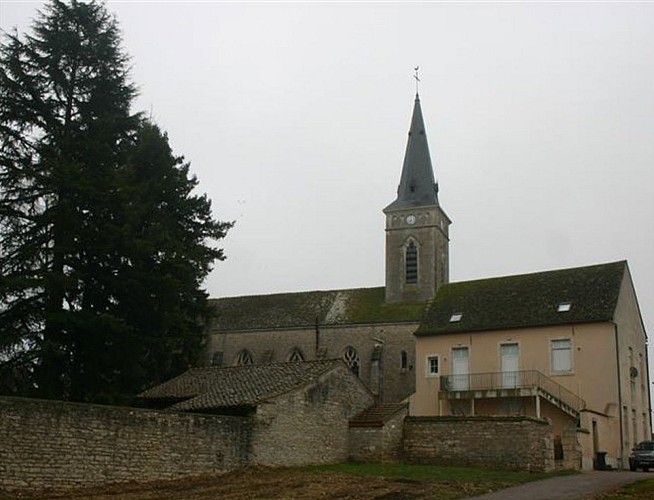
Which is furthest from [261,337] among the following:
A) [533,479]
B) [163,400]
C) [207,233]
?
[533,479]

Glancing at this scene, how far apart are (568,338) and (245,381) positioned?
48.2 ft

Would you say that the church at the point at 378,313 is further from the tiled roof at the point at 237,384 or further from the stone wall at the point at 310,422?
the stone wall at the point at 310,422

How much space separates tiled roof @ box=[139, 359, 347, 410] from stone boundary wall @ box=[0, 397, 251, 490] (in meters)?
2.16

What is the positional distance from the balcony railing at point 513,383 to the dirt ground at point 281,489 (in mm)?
14454

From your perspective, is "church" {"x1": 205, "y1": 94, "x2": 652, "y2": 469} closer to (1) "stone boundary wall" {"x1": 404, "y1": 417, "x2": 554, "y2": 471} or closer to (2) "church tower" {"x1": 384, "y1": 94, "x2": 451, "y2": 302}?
(1) "stone boundary wall" {"x1": 404, "y1": 417, "x2": 554, "y2": 471}

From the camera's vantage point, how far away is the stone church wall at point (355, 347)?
161 ft

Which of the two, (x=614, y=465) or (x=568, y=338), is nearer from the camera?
(x=614, y=465)

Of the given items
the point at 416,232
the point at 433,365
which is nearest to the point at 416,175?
the point at 416,232

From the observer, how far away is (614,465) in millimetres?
32750

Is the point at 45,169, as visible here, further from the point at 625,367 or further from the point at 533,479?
the point at 625,367

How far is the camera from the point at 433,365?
3878 centimetres

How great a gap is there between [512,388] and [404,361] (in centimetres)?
1536

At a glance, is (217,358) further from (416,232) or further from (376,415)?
(376,415)

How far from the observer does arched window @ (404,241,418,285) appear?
5512 centimetres
